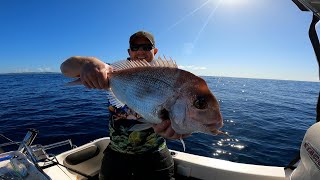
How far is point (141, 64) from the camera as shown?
94.0 inches

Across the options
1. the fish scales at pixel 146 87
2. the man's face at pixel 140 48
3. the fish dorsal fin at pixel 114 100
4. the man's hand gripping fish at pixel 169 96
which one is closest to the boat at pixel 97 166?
the man's hand gripping fish at pixel 169 96

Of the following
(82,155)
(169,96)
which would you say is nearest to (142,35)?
(169,96)

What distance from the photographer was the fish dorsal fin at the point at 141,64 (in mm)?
2252

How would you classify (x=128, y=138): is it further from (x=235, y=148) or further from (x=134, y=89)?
(x=235, y=148)

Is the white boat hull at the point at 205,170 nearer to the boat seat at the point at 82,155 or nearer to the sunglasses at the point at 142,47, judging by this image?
the boat seat at the point at 82,155

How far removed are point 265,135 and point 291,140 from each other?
1.31 m

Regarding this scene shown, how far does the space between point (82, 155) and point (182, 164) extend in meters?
2.36

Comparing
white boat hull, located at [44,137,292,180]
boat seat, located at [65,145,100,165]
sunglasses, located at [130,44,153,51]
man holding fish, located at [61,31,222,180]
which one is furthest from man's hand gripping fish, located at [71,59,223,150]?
boat seat, located at [65,145,100,165]

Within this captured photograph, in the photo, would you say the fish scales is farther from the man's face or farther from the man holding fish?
the man's face

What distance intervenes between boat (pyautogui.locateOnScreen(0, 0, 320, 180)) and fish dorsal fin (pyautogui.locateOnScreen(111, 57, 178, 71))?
5.20 feet

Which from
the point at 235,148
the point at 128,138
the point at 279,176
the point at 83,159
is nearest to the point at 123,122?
the point at 128,138

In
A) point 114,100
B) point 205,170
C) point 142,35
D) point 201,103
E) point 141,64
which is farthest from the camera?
point 205,170

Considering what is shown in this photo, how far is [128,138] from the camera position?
140 inches

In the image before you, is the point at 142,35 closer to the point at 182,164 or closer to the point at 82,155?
the point at 182,164
